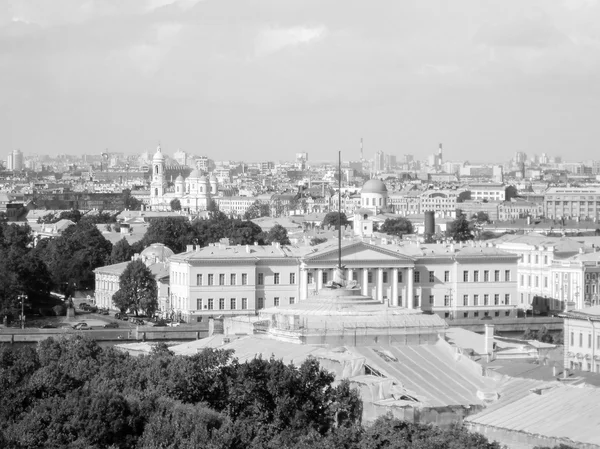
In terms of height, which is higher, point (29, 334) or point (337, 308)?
point (337, 308)

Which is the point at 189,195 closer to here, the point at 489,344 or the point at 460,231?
the point at 460,231

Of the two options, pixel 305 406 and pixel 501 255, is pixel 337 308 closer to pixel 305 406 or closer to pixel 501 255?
pixel 305 406

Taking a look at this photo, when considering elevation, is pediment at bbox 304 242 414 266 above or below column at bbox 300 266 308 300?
above

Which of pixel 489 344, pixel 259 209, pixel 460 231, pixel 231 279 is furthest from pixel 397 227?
pixel 489 344

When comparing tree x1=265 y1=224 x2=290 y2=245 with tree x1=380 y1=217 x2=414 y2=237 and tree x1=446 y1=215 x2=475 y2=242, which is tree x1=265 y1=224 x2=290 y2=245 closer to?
tree x1=446 y1=215 x2=475 y2=242

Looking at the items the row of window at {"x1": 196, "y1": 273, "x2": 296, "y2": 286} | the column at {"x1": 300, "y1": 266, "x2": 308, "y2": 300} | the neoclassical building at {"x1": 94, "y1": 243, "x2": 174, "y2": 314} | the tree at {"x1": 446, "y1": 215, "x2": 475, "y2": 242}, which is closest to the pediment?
the column at {"x1": 300, "y1": 266, "x2": 308, "y2": 300}

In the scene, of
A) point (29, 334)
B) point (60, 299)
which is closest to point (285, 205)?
point (60, 299)

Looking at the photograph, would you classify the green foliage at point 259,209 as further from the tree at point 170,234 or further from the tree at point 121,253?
the tree at point 121,253
